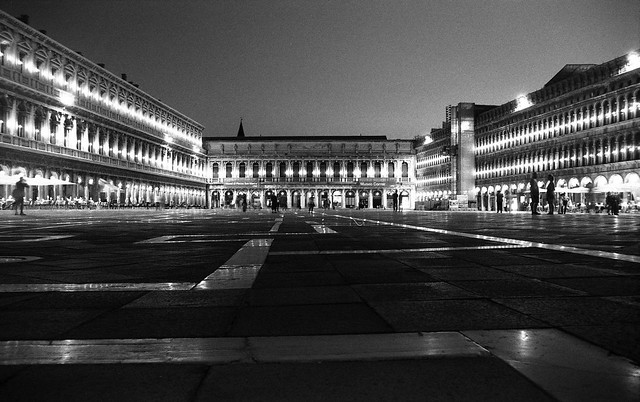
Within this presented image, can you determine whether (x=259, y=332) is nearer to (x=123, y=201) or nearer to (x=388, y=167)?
(x=123, y=201)

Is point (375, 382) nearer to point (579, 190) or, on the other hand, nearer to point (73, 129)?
point (579, 190)

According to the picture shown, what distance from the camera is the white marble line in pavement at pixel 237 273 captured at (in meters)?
3.67

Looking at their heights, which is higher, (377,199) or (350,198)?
(350,198)

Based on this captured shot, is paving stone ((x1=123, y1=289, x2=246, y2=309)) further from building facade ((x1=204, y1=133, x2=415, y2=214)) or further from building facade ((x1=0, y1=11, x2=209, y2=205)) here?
building facade ((x1=204, y1=133, x2=415, y2=214))

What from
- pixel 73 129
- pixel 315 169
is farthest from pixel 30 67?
pixel 315 169

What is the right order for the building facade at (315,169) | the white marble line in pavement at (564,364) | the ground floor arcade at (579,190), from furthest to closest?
the building facade at (315,169) < the ground floor arcade at (579,190) < the white marble line in pavement at (564,364)

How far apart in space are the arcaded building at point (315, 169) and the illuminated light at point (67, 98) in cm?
6042

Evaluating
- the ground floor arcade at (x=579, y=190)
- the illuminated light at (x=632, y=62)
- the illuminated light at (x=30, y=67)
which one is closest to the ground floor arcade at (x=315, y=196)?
the ground floor arcade at (x=579, y=190)

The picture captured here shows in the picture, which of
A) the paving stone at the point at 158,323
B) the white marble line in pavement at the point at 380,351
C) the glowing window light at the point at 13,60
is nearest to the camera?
the white marble line in pavement at the point at 380,351

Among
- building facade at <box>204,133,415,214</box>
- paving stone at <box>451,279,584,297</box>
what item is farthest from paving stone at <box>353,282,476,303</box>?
building facade at <box>204,133,415,214</box>

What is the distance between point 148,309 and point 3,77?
41348mm

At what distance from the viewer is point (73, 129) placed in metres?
47.1

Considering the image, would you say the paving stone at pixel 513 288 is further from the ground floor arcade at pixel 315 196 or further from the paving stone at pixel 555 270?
the ground floor arcade at pixel 315 196

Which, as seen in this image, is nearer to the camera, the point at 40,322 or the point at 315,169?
the point at 40,322
